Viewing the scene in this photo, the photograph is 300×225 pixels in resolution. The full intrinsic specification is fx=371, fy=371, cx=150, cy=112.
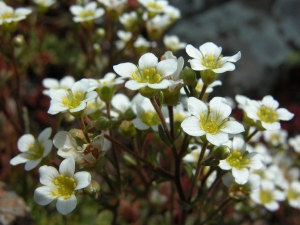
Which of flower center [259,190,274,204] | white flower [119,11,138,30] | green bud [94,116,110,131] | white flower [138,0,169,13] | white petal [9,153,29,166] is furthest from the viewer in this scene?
white flower [119,11,138,30]

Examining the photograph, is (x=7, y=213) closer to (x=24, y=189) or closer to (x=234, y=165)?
(x=24, y=189)

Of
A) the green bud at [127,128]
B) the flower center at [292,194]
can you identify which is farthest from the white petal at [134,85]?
the flower center at [292,194]

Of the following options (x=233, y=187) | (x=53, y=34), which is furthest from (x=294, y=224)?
(x=53, y=34)

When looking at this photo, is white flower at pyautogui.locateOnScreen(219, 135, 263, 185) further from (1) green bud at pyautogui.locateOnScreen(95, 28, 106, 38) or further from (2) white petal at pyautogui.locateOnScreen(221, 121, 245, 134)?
(1) green bud at pyautogui.locateOnScreen(95, 28, 106, 38)

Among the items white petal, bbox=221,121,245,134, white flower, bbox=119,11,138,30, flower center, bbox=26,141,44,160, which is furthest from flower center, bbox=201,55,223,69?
white flower, bbox=119,11,138,30

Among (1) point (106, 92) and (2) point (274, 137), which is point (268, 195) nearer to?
(2) point (274, 137)
